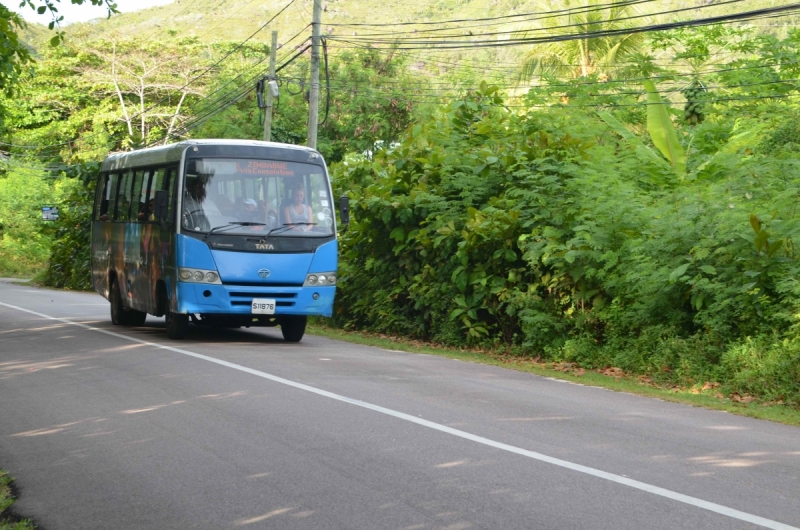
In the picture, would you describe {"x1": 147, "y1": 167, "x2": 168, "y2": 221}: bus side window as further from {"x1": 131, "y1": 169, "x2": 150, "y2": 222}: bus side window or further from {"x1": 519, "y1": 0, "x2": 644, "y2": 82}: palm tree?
{"x1": 519, "y1": 0, "x2": 644, "y2": 82}: palm tree

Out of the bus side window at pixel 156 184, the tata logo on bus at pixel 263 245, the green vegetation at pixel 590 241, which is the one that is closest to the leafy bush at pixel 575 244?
the green vegetation at pixel 590 241

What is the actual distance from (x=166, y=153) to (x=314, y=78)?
970 cm

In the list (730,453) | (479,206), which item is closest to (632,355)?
(479,206)

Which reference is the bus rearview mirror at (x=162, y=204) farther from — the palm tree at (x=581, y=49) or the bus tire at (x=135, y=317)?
the palm tree at (x=581, y=49)

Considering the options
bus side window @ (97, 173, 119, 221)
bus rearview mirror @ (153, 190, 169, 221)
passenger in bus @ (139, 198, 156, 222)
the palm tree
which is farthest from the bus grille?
the palm tree

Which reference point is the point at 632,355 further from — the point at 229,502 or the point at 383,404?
the point at 229,502

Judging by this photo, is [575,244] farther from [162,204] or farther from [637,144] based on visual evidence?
[162,204]

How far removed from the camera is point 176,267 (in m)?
14.9

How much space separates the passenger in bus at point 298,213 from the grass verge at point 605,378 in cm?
265

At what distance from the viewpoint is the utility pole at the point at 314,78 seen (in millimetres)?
24547

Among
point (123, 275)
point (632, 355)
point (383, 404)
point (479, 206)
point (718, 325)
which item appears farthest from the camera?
point (123, 275)

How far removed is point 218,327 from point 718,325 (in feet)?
32.5

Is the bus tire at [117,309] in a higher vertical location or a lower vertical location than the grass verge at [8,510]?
higher

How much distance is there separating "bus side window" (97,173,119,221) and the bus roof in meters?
0.27
